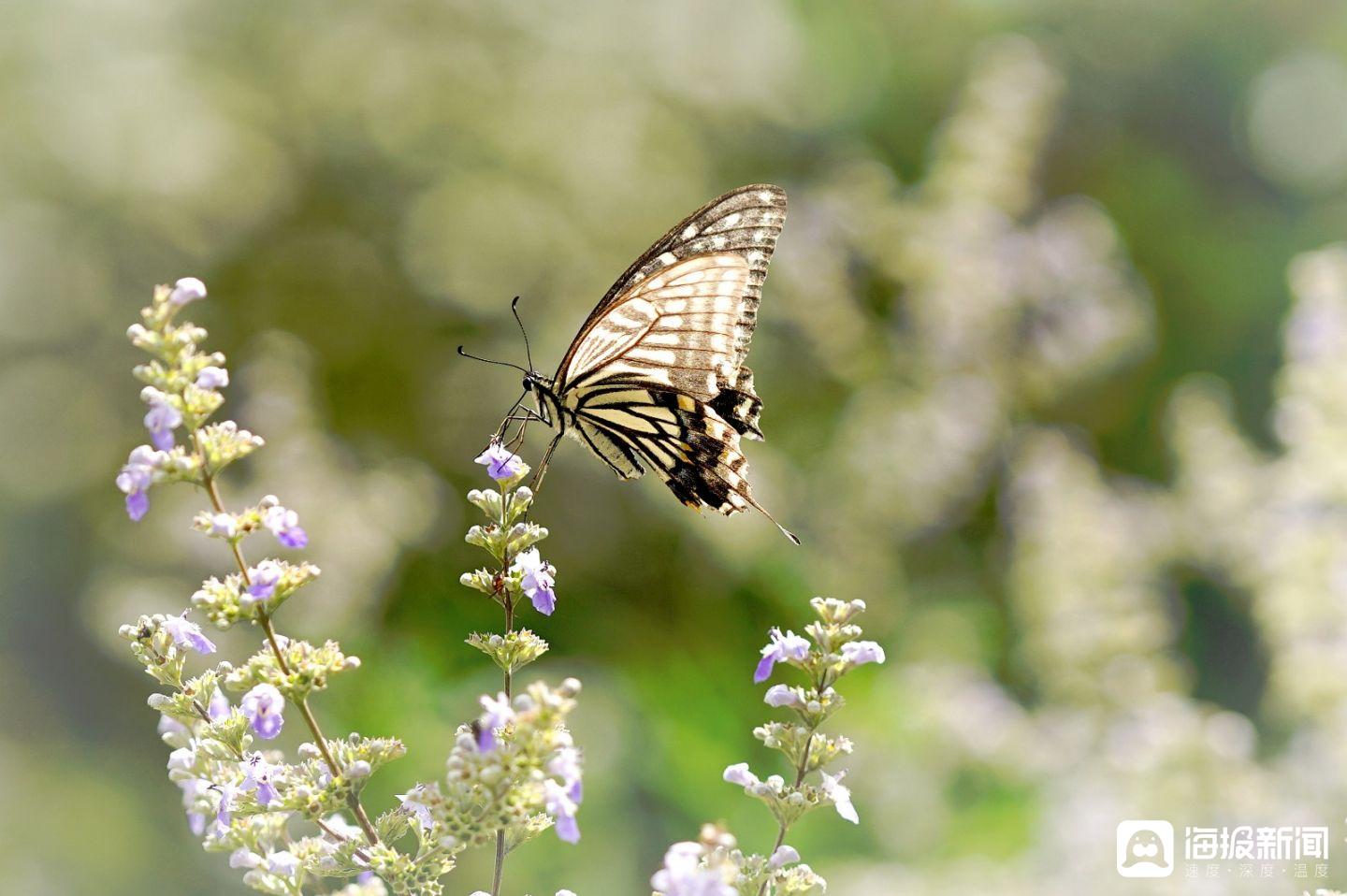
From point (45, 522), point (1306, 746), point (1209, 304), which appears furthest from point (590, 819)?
point (1209, 304)

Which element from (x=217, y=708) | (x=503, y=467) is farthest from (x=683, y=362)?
(x=217, y=708)

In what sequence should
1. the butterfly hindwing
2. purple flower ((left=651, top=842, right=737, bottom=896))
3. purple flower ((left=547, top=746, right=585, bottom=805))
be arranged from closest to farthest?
purple flower ((left=651, top=842, right=737, bottom=896)) → purple flower ((left=547, top=746, right=585, bottom=805)) → the butterfly hindwing

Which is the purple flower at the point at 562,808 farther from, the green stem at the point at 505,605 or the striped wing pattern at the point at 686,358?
the striped wing pattern at the point at 686,358

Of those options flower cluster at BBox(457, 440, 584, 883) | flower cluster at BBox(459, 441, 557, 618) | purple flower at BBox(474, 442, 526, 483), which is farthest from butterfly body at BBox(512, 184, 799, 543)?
flower cluster at BBox(457, 440, 584, 883)

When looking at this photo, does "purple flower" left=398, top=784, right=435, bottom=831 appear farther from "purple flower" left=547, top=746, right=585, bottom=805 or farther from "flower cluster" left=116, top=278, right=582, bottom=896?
"purple flower" left=547, top=746, right=585, bottom=805

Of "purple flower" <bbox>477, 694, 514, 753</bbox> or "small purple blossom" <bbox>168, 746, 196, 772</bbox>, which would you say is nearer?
"purple flower" <bbox>477, 694, 514, 753</bbox>

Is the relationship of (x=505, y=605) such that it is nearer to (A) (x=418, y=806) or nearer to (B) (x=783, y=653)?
(A) (x=418, y=806)
